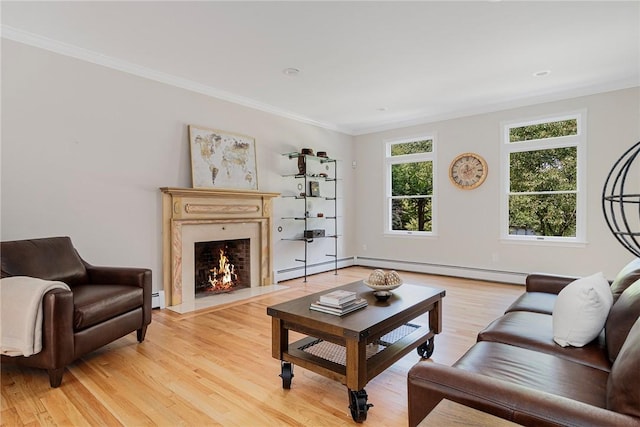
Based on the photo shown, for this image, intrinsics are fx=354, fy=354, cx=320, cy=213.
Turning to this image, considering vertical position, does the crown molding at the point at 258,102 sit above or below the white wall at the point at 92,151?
above

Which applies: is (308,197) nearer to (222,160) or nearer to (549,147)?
(222,160)

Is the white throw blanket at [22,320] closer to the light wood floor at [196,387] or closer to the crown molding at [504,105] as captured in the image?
the light wood floor at [196,387]

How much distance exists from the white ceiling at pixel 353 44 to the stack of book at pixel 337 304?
211 centimetres

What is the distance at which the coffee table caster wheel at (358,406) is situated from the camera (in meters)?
1.86

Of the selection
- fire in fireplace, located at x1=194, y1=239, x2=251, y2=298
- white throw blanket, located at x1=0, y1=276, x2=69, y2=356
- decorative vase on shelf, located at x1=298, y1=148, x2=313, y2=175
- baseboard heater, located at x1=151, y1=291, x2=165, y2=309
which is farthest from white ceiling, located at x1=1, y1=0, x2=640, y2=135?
baseboard heater, located at x1=151, y1=291, x2=165, y2=309

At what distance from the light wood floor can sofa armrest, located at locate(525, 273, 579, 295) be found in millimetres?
653

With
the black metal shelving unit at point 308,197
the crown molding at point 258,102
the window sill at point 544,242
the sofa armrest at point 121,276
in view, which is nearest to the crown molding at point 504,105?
the crown molding at point 258,102

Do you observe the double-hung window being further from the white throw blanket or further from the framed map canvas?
the white throw blanket

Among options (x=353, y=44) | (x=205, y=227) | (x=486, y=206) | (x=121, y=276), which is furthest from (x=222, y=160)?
(x=486, y=206)

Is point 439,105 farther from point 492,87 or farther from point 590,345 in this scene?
point 590,345

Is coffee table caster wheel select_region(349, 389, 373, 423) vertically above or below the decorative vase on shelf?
below

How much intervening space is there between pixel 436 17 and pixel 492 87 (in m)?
2.07

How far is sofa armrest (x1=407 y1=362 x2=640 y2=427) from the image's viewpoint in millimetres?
974

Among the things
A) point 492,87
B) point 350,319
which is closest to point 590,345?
point 350,319
